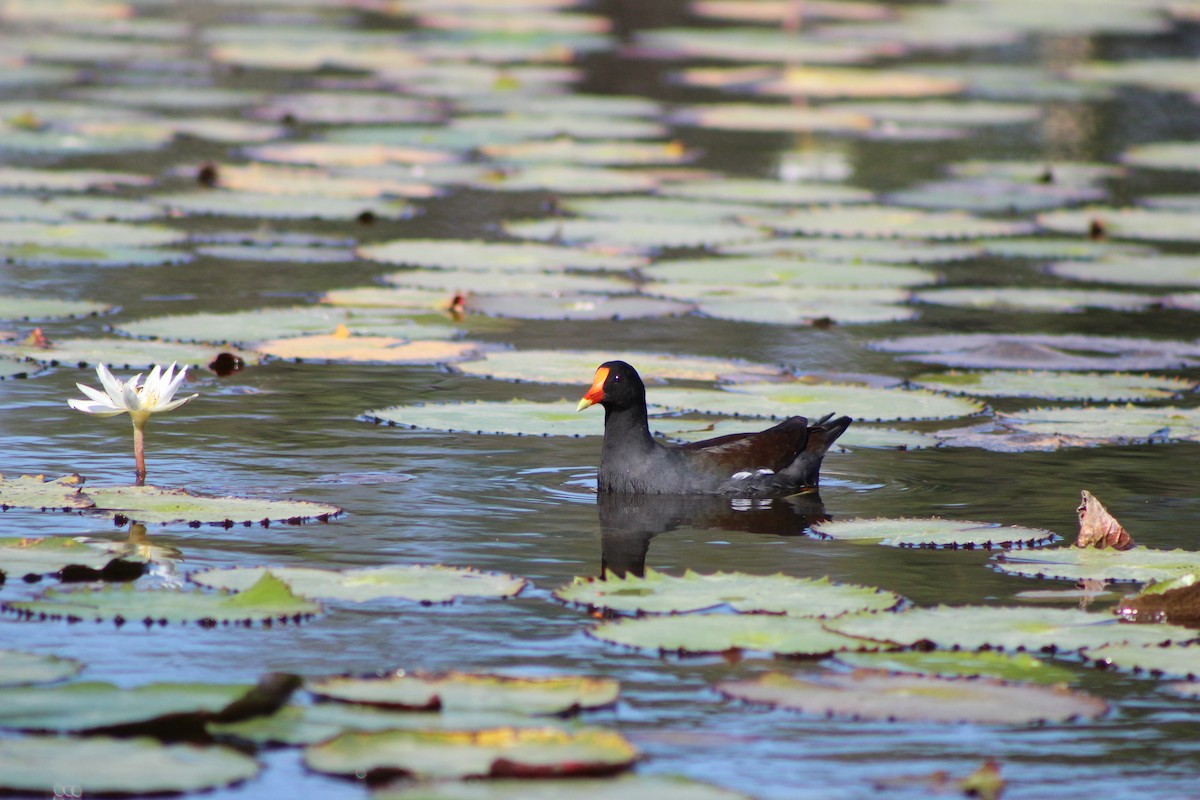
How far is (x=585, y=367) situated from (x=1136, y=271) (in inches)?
147

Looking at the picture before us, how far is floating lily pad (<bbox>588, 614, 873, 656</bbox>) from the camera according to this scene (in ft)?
13.7

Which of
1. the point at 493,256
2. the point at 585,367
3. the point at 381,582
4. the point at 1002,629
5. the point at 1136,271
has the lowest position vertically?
the point at 1002,629

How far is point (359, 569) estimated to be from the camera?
4766mm

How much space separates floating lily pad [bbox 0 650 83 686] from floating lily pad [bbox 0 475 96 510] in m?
1.36

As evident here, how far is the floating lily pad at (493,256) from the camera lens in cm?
934

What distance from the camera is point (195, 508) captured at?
522 cm

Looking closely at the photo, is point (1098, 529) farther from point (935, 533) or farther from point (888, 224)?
point (888, 224)

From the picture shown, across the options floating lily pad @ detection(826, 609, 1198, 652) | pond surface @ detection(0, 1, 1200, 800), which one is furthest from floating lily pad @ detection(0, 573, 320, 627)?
floating lily pad @ detection(826, 609, 1198, 652)

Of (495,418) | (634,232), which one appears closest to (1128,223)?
(634,232)

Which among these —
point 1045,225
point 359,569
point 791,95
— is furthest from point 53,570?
point 791,95

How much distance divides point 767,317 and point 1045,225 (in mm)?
3237

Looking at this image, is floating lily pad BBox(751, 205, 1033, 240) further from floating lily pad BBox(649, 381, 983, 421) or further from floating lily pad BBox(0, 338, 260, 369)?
floating lily pad BBox(0, 338, 260, 369)

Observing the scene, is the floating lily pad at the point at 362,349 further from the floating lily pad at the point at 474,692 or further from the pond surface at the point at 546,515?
the floating lily pad at the point at 474,692

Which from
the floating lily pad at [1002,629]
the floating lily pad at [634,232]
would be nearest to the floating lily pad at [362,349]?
the floating lily pad at [634,232]
